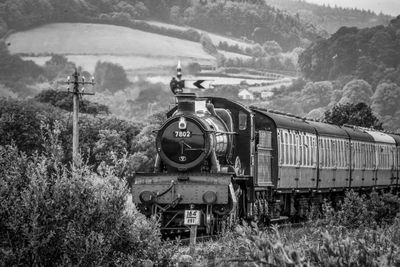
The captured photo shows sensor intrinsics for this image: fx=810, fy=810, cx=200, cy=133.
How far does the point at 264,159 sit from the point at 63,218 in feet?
40.8

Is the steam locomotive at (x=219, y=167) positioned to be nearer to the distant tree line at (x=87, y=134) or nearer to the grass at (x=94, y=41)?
the distant tree line at (x=87, y=134)

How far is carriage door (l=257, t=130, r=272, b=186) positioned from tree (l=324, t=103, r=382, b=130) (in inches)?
2615

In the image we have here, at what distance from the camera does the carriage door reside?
89.8 ft

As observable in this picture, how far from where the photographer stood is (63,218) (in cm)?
1677

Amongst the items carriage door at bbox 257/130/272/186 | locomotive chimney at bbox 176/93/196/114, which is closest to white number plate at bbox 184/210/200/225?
locomotive chimney at bbox 176/93/196/114

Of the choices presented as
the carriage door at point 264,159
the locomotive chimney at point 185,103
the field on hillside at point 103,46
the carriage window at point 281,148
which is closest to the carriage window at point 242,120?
the carriage door at point 264,159

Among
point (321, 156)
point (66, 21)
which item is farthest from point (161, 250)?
Answer: point (66, 21)

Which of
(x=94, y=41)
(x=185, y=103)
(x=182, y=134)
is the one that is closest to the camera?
(x=182, y=134)

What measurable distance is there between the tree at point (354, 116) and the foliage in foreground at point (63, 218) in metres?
78.3

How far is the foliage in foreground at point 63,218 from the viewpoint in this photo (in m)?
16.3

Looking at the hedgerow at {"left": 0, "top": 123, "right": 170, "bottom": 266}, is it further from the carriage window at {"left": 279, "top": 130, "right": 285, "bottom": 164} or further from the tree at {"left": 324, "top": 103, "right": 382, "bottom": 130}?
the tree at {"left": 324, "top": 103, "right": 382, "bottom": 130}

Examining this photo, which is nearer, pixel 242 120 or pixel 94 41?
pixel 242 120

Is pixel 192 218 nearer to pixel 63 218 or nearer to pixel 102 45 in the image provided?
pixel 63 218

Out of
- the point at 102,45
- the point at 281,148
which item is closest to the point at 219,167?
the point at 281,148
